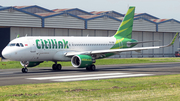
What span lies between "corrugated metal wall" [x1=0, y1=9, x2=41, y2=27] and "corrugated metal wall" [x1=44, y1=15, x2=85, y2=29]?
244 cm

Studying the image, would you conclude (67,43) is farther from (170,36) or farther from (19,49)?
(170,36)

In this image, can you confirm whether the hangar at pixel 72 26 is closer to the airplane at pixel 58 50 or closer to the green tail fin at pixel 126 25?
the green tail fin at pixel 126 25

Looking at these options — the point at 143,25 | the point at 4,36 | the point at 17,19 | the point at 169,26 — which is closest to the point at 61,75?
the point at 17,19

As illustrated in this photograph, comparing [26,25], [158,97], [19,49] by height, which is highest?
[26,25]

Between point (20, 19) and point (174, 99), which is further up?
point (20, 19)

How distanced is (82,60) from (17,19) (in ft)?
92.9

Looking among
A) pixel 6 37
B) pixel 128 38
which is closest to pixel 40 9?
pixel 6 37

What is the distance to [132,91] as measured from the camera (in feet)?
58.6

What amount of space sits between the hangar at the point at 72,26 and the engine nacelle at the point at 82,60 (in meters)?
16.3

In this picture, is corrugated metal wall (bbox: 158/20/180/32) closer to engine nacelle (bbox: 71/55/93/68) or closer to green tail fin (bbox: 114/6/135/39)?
green tail fin (bbox: 114/6/135/39)

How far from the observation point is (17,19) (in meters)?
58.4

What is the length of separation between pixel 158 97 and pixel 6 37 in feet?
167

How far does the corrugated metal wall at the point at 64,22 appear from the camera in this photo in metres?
62.7

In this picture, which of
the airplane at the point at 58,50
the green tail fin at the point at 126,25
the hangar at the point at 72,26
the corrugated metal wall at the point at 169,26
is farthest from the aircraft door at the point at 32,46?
the corrugated metal wall at the point at 169,26
